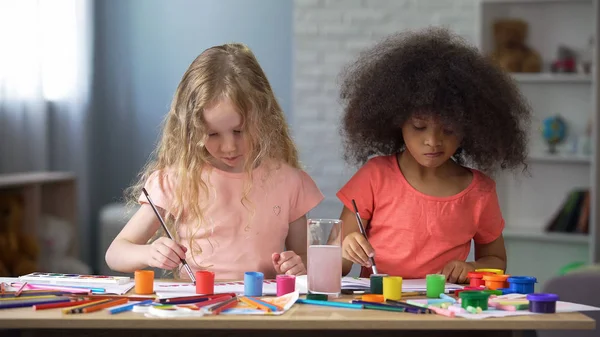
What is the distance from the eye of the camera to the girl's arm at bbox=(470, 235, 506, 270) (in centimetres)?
195

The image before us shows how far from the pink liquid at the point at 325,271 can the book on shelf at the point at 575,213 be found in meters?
3.15

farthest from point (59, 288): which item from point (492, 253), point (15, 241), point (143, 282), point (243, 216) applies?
point (15, 241)

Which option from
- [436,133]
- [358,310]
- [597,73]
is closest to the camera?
[358,310]

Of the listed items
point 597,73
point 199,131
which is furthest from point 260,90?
point 597,73

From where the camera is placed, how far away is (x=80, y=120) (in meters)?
4.73

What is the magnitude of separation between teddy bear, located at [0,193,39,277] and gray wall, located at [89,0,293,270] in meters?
1.09

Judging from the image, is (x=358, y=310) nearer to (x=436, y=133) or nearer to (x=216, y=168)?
(x=436, y=133)

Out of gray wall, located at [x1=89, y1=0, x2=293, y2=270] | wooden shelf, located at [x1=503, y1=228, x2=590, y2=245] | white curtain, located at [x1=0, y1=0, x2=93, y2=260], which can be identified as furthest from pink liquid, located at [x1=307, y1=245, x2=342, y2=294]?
gray wall, located at [x1=89, y1=0, x2=293, y2=270]

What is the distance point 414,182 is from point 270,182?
33 cm

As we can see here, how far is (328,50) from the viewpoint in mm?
4777

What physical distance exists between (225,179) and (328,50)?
2888 millimetres

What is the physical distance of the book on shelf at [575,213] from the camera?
4.40 metres

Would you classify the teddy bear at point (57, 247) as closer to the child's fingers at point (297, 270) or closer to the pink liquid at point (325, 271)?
the child's fingers at point (297, 270)

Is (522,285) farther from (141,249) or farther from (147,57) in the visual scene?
(147,57)
